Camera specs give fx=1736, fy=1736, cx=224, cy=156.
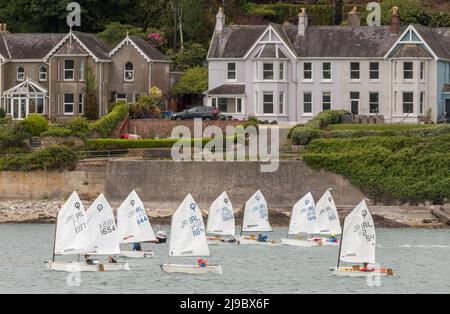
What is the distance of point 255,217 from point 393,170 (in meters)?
11.5

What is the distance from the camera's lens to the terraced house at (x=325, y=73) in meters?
103

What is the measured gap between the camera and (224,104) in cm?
10481

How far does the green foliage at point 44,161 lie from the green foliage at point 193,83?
1954 centimetres

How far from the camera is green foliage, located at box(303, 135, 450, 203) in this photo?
280ft

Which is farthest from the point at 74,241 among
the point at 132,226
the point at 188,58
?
the point at 188,58

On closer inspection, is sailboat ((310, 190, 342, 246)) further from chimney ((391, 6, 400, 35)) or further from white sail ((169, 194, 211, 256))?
chimney ((391, 6, 400, 35))

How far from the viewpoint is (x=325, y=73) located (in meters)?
105

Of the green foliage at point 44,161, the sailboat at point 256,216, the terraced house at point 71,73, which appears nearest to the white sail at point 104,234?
the sailboat at point 256,216

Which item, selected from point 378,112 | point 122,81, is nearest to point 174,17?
point 122,81

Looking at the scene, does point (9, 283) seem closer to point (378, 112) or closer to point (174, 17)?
point (378, 112)

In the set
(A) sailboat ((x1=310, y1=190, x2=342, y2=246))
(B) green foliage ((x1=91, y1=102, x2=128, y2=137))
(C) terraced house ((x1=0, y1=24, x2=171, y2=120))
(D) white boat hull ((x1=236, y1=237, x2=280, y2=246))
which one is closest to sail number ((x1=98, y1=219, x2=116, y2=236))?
(D) white boat hull ((x1=236, y1=237, x2=280, y2=246))

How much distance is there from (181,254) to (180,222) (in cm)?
124

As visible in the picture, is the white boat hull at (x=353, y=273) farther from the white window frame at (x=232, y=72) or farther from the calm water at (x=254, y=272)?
the white window frame at (x=232, y=72)

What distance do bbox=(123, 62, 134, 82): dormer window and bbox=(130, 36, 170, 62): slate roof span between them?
126 cm
